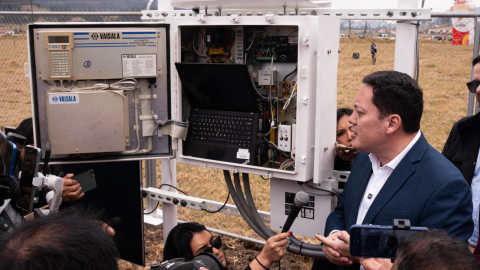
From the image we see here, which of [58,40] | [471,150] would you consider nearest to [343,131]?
[471,150]

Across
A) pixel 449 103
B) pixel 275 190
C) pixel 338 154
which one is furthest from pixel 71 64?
pixel 449 103

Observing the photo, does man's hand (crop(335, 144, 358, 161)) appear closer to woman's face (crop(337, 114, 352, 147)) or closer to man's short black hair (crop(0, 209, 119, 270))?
woman's face (crop(337, 114, 352, 147))

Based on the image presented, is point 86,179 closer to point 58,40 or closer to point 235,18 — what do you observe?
point 58,40

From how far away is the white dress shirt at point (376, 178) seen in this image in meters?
1.84

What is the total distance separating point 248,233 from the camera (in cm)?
422

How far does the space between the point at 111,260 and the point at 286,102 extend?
164 centimetres

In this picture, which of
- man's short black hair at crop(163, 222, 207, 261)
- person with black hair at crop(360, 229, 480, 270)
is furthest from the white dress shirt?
man's short black hair at crop(163, 222, 207, 261)

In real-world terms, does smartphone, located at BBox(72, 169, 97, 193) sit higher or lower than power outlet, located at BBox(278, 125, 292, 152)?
lower

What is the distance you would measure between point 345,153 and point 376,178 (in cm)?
64

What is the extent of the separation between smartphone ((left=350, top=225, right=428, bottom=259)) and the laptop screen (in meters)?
1.26

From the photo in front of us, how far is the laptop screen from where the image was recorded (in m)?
2.51

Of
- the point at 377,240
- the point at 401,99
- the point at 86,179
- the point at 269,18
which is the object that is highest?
the point at 269,18

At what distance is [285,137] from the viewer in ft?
8.35

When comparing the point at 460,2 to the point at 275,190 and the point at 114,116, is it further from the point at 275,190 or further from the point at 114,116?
the point at 114,116
